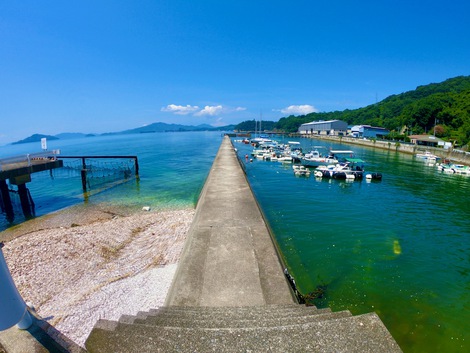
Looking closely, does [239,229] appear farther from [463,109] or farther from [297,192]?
[463,109]

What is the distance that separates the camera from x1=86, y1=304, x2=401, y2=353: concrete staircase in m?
3.46

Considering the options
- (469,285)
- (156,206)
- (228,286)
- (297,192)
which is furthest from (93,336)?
(297,192)

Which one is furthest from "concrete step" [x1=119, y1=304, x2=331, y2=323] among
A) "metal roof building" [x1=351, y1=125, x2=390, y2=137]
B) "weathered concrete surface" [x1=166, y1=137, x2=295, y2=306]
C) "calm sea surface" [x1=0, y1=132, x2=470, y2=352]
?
"metal roof building" [x1=351, y1=125, x2=390, y2=137]

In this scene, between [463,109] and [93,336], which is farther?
[463,109]

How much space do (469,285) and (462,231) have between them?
6.99 metres

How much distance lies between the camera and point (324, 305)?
8.27 meters

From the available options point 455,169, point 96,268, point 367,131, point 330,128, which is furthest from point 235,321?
point 330,128

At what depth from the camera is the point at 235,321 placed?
4.23 meters

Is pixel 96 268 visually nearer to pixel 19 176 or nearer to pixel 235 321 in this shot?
pixel 235 321

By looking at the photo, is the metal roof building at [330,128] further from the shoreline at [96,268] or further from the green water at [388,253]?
the shoreline at [96,268]

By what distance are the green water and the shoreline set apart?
18.2ft

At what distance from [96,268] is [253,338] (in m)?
9.10

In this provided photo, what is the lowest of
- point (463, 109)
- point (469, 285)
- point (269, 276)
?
point (469, 285)

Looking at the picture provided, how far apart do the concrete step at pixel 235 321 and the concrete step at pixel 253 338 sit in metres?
0.24
